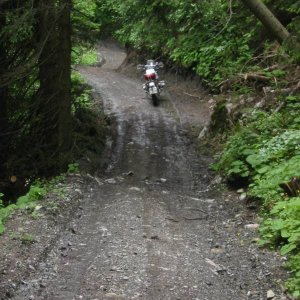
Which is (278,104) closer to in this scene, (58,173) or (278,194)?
(278,194)

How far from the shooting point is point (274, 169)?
8547 millimetres

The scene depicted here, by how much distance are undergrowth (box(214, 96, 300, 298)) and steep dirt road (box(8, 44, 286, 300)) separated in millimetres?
305

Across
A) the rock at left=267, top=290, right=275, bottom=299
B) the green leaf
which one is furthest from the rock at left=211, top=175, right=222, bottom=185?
the rock at left=267, top=290, right=275, bottom=299

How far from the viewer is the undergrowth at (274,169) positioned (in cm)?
648

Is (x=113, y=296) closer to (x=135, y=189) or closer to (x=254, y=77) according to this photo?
(x=135, y=189)

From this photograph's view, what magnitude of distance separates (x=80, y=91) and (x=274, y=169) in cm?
754

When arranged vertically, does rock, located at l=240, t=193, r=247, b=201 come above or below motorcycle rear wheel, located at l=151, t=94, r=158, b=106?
above

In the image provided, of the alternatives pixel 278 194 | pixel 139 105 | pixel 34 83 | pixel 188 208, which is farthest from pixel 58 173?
pixel 139 105

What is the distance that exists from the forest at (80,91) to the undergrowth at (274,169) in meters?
0.03

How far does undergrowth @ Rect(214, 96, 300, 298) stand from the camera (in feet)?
21.2

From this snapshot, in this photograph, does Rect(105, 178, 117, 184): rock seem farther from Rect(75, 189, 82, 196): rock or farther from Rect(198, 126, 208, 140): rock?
Rect(198, 126, 208, 140): rock

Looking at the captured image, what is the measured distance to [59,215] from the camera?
816 cm

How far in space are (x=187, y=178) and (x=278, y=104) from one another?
2779mm

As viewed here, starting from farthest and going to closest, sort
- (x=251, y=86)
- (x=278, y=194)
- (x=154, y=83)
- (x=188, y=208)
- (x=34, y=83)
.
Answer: (x=154, y=83), (x=251, y=86), (x=34, y=83), (x=188, y=208), (x=278, y=194)
